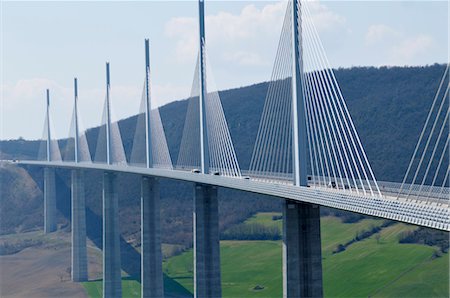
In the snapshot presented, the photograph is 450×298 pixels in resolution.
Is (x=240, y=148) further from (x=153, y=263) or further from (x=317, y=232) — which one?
(x=317, y=232)

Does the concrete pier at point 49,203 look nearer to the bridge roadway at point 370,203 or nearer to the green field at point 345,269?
the green field at point 345,269

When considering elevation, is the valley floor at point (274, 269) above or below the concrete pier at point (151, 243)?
below

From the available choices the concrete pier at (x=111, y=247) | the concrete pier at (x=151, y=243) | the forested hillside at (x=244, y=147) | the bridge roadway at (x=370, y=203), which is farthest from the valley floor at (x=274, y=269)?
the bridge roadway at (x=370, y=203)

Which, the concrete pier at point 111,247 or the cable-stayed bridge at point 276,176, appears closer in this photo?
the cable-stayed bridge at point 276,176

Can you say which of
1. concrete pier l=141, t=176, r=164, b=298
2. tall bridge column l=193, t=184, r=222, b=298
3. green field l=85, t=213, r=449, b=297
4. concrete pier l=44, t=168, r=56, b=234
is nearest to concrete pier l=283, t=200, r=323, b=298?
tall bridge column l=193, t=184, r=222, b=298

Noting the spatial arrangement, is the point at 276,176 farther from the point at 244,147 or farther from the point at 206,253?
the point at 244,147

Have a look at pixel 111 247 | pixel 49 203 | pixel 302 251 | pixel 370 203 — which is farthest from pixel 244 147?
pixel 370 203

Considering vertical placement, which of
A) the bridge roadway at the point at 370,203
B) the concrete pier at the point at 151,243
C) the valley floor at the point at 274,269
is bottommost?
the valley floor at the point at 274,269
